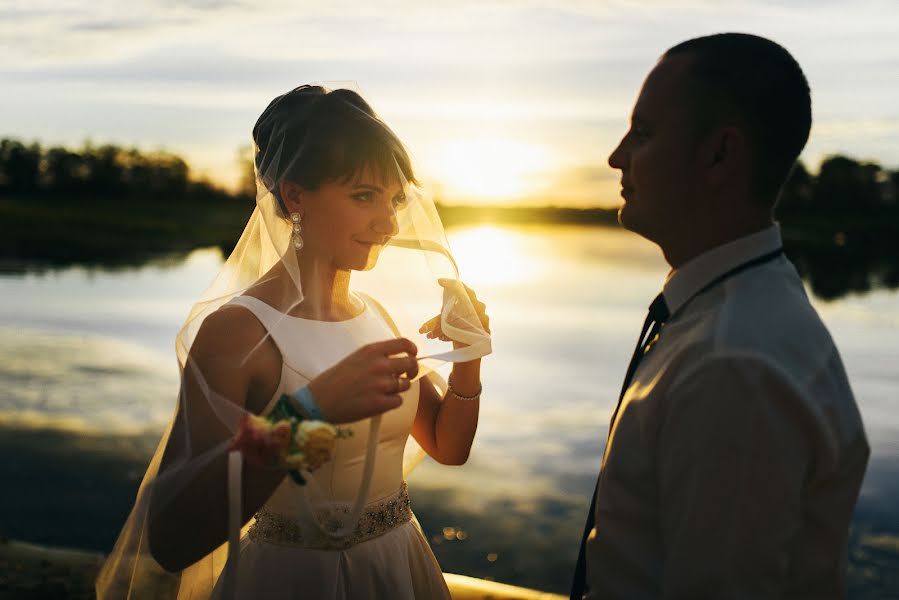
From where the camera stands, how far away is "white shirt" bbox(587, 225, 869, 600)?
1.70m

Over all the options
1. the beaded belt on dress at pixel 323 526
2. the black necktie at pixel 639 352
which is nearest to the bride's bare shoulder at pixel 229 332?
the beaded belt on dress at pixel 323 526

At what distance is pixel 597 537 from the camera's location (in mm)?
2008

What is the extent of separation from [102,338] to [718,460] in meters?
17.9

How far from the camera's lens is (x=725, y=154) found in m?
1.91

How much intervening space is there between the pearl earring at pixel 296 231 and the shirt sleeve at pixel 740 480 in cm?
137

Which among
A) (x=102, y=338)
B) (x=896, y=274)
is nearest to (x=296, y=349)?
(x=102, y=338)

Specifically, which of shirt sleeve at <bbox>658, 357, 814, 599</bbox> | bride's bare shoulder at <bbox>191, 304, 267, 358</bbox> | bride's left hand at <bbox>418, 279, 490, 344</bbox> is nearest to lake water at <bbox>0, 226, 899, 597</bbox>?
bride's left hand at <bbox>418, 279, 490, 344</bbox>

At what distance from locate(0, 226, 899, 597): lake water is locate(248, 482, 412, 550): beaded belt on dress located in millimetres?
→ 927

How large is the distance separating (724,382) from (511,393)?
12.3 m

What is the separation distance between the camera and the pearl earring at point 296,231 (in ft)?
8.64

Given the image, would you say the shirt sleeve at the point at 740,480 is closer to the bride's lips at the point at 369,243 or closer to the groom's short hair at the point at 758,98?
the groom's short hair at the point at 758,98

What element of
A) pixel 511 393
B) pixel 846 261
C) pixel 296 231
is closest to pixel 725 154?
pixel 296 231

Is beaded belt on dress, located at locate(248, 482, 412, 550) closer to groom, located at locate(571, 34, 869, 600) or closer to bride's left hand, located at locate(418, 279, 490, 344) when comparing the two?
bride's left hand, located at locate(418, 279, 490, 344)

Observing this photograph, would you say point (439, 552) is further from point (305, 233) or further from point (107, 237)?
point (107, 237)
